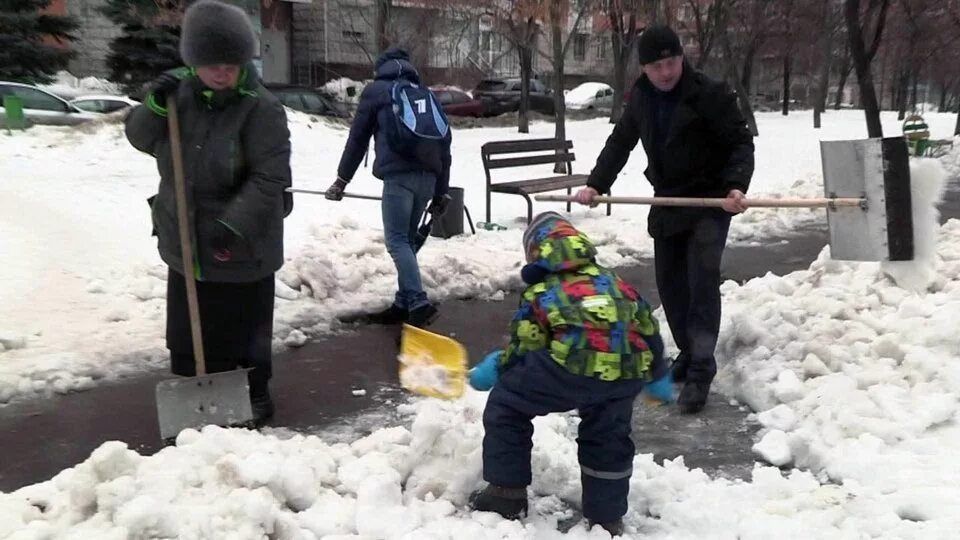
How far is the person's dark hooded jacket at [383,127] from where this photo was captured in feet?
18.5

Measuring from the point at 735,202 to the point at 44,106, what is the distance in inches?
605

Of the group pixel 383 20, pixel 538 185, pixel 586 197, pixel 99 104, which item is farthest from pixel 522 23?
pixel 586 197

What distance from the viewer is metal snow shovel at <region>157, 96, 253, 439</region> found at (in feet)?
12.5

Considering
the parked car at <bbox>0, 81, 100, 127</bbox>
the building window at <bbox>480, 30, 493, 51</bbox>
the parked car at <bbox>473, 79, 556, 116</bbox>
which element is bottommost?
the parked car at <bbox>0, 81, 100, 127</bbox>

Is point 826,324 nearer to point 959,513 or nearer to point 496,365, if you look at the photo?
point 959,513

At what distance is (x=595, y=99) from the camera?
119 feet

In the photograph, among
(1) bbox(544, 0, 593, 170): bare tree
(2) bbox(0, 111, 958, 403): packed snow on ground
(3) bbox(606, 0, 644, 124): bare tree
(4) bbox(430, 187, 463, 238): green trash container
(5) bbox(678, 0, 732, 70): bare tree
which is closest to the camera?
(2) bbox(0, 111, 958, 403): packed snow on ground

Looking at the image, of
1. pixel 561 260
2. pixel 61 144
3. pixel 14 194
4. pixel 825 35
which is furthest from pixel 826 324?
pixel 825 35

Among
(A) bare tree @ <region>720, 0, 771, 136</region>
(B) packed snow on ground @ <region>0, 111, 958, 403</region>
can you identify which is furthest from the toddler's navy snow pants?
(A) bare tree @ <region>720, 0, 771, 136</region>

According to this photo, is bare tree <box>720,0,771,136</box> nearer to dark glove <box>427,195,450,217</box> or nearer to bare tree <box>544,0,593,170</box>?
bare tree <box>544,0,593,170</box>

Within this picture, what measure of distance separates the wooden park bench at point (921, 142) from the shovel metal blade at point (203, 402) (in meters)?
12.9

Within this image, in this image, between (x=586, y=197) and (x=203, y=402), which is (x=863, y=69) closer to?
(x=586, y=197)

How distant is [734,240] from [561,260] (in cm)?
660

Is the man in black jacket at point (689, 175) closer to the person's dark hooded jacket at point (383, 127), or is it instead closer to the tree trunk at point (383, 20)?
the person's dark hooded jacket at point (383, 127)
